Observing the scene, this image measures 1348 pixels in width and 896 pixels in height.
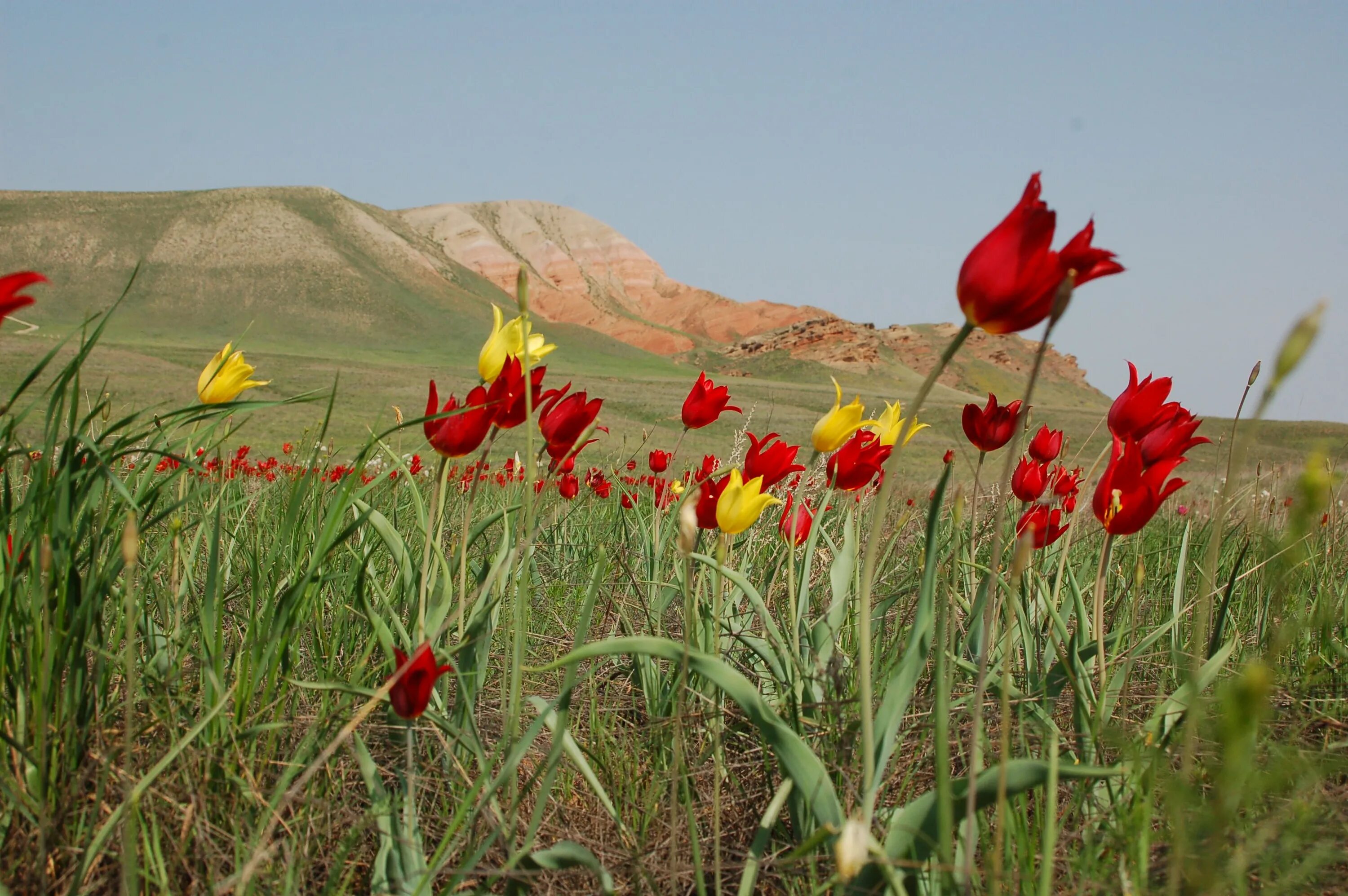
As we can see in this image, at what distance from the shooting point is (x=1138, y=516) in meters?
1.43

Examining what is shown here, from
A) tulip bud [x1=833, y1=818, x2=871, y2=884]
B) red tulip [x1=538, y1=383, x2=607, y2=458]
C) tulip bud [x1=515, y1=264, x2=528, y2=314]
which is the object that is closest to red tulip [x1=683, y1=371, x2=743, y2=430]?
red tulip [x1=538, y1=383, x2=607, y2=458]

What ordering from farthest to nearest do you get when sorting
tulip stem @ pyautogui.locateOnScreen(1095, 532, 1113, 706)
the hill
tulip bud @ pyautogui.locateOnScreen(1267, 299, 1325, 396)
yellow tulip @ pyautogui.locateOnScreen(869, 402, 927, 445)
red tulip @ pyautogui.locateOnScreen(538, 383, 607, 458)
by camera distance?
the hill
yellow tulip @ pyautogui.locateOnScreen(869, 402, 927, 445)
red tulip @ pyautogui.locateOnScreen(538, 383, 607, 458)
tulip stem @ pyautogui.locateOnScreen(1095, 532, 1113, 706)
tulip bud @ pyautogui.locateOnScreen(1267, 299, 1325, 396)

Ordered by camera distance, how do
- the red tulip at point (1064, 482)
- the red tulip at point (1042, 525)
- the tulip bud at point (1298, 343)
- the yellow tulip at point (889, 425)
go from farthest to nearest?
the red tulip at point (1064, 482) → the yellow tulip at point (889, 425) → the red tulip at point (1042, 525) → the tulip bud at point (1298, 343)

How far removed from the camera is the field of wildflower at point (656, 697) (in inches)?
35.6

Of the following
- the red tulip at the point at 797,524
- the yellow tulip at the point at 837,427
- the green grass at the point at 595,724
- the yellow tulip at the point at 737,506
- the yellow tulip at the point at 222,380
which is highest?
the yellow tulip at the point at 837,427

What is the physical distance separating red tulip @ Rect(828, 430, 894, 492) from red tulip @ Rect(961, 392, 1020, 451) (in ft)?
0.53

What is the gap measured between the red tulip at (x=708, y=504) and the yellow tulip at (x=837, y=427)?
22 centimetres

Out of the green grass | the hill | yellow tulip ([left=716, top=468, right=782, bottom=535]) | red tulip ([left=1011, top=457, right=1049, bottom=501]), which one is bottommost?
the green grass

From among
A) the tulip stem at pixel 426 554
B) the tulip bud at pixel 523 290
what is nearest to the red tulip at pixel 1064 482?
the tulip stem at pixel 426 554

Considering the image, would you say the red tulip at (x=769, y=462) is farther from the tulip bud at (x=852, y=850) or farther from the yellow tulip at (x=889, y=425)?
the tulip bud at (x=852, y=850)

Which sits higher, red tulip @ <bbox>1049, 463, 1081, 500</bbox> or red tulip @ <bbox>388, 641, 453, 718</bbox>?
red tulip @ <bbox>1049, 463, 1081, 500</bbox>

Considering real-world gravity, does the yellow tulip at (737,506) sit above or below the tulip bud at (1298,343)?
below

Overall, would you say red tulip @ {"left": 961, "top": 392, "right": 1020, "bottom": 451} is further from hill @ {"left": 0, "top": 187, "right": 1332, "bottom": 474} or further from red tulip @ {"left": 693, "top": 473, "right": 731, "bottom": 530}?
hill @ {"left": 0, "top": 187, "right": 1332, "bottom": 474}

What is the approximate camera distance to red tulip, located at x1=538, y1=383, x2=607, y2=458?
1569mm
